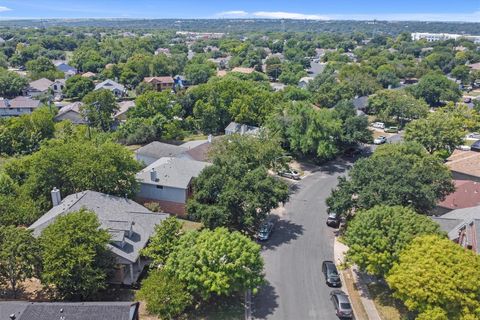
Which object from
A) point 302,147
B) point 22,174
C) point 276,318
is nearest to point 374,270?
point 276,318

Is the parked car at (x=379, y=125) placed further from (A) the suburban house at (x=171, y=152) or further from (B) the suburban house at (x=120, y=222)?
(B) the suburban house at (x=120, y=222)

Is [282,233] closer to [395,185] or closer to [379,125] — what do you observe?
[395,185]

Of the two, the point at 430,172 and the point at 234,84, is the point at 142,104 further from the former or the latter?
the point at 430,172

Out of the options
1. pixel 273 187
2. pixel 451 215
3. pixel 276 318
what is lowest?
pixel 276 318

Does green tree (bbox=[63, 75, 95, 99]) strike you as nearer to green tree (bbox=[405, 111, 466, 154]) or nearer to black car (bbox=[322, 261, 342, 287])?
green tree (bbox=[405, 111, 466, 154])

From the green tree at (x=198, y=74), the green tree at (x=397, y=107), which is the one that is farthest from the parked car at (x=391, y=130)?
the green tree at (x=198, y=74)

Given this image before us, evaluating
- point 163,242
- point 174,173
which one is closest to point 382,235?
point 163,242

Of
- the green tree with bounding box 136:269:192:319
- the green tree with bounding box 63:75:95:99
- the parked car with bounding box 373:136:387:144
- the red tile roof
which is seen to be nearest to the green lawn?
the green tree with bounding box 136:269:192:319
